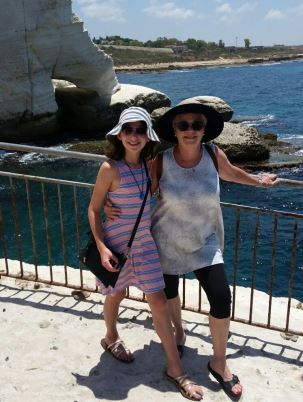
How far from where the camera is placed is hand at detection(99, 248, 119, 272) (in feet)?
10.3

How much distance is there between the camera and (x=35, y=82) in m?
21.2

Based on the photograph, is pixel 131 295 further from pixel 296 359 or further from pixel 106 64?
pixel 106 64

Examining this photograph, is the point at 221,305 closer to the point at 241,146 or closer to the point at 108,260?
the point at 108,260

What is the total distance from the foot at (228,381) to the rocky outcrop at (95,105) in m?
20.3

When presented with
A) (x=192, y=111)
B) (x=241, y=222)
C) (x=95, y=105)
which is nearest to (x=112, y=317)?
(x=192, y=111)

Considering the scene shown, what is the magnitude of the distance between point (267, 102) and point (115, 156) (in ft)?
133

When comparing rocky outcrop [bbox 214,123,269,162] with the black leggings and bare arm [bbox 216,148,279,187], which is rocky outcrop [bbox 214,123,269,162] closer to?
bare arm [bbox 216,148,279,187]

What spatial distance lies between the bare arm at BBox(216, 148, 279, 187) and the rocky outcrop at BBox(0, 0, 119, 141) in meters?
18.5

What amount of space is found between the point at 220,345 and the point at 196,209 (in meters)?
0.93

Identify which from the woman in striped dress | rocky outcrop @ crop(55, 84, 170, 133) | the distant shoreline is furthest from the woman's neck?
the distant shoreline

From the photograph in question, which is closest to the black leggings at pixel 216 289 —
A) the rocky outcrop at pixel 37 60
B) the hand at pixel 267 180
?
the hand at pixel 267 180

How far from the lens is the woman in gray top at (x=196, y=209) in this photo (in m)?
3.13

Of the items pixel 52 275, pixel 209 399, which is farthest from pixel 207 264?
pixel 52 275

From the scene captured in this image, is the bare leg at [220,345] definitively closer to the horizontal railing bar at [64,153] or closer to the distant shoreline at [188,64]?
the horizontal railing bar at [64,153]
